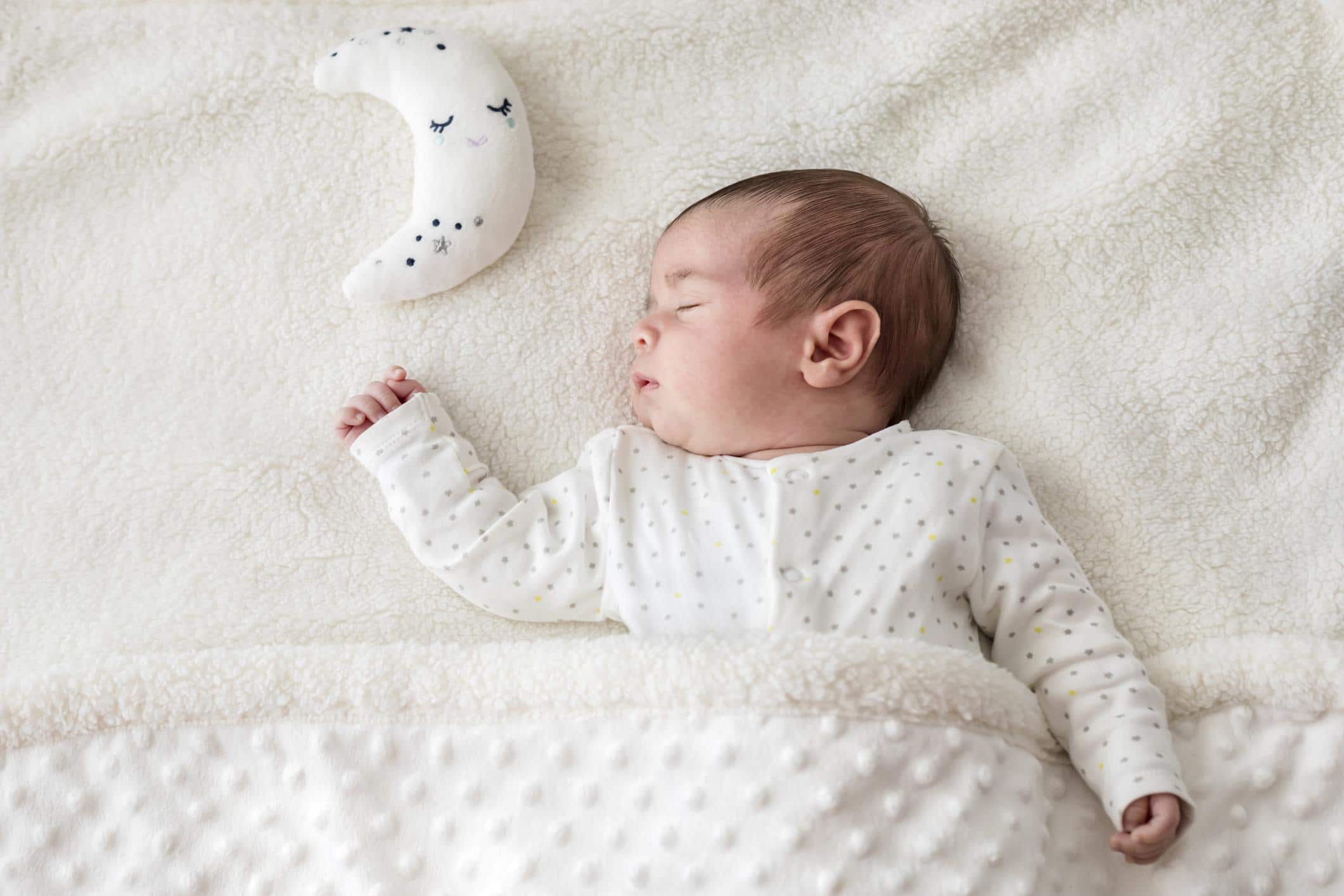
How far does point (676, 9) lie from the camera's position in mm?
1285

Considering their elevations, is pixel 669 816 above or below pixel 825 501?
below

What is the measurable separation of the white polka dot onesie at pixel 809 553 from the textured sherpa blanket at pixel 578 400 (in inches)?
2.3

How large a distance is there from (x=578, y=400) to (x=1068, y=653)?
567 millimetres

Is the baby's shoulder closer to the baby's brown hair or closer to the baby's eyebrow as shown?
the baby's brown hair

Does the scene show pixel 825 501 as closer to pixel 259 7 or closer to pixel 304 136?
pixel 304 136

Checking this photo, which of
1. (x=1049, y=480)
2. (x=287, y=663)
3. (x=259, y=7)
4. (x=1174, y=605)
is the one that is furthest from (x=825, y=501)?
(x=259, y=7)

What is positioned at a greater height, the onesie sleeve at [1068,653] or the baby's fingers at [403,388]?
the baby's fingers at [403,388]

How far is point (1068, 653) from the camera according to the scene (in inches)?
39.2

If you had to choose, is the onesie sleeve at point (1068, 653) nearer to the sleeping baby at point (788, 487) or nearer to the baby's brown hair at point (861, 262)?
the sleeping baby at point (788, 487)

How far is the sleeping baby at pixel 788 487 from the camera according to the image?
1.00 metres

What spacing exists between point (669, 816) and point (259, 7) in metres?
1.04

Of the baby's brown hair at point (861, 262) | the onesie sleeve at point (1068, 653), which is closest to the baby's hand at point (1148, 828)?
the onesie sleeve at point (1068, 653)

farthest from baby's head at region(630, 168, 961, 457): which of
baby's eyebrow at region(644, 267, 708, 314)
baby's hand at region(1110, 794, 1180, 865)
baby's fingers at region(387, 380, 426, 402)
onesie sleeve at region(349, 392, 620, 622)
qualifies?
baby's hand at region(1110, 794, 1180, 865)

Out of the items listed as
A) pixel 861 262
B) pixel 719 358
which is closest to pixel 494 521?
pixel 719 358
